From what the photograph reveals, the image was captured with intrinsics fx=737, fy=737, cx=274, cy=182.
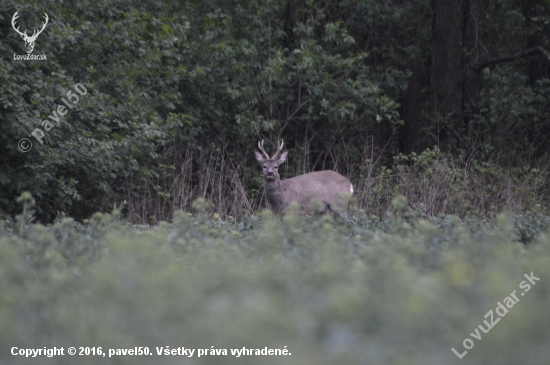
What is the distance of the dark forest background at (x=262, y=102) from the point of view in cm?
1063

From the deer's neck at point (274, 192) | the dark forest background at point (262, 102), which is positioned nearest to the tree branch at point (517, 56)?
the dark forest background at point (262, 102)

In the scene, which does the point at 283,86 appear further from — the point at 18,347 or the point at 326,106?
the point at 18,347

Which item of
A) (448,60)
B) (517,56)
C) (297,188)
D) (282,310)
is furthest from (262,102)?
(282,310)

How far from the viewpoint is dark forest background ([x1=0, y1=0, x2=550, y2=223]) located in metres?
10.6

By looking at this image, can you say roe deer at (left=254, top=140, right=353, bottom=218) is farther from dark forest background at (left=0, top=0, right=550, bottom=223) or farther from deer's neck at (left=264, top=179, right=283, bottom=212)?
dark forest background at (left=0, top=0, right=550, bottom=223)

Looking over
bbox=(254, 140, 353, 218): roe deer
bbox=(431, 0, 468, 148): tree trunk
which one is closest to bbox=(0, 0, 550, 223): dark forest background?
bbox=(431, 0, 468, 148): tree trunk

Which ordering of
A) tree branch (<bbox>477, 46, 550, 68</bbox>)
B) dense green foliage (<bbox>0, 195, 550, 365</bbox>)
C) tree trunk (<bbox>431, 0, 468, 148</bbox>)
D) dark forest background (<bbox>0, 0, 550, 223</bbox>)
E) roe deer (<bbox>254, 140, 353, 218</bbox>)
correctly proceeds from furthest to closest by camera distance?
tree trunk (<bbox>431, 0, 468, 148</bbox>)
tree branch (<bbox>477, 46, 550, 68</bbox>)
roe deer (<bbox>254, 140, 353, 218</bbox>)
dark forest background (<bbox>0, 0, 550, 223</bbox>)
dense green foliage (<bbox>0, 195, 550, 365</bbox>)

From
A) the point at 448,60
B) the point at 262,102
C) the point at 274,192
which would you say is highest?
the point at 448,60

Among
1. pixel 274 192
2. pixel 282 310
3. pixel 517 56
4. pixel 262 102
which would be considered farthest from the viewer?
pixel 517 56

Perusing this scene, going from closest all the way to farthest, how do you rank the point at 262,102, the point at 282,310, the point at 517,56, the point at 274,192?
the point at 282,310 < the point at 274,192 < the point at 262,102 < the point at 517,56

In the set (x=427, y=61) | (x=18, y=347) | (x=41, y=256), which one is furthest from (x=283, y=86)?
(x=18, y=347)

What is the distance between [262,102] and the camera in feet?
52.4

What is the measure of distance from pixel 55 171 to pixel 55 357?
8116 millimetres

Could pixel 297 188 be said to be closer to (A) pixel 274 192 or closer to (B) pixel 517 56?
(A) pixel 274 192
